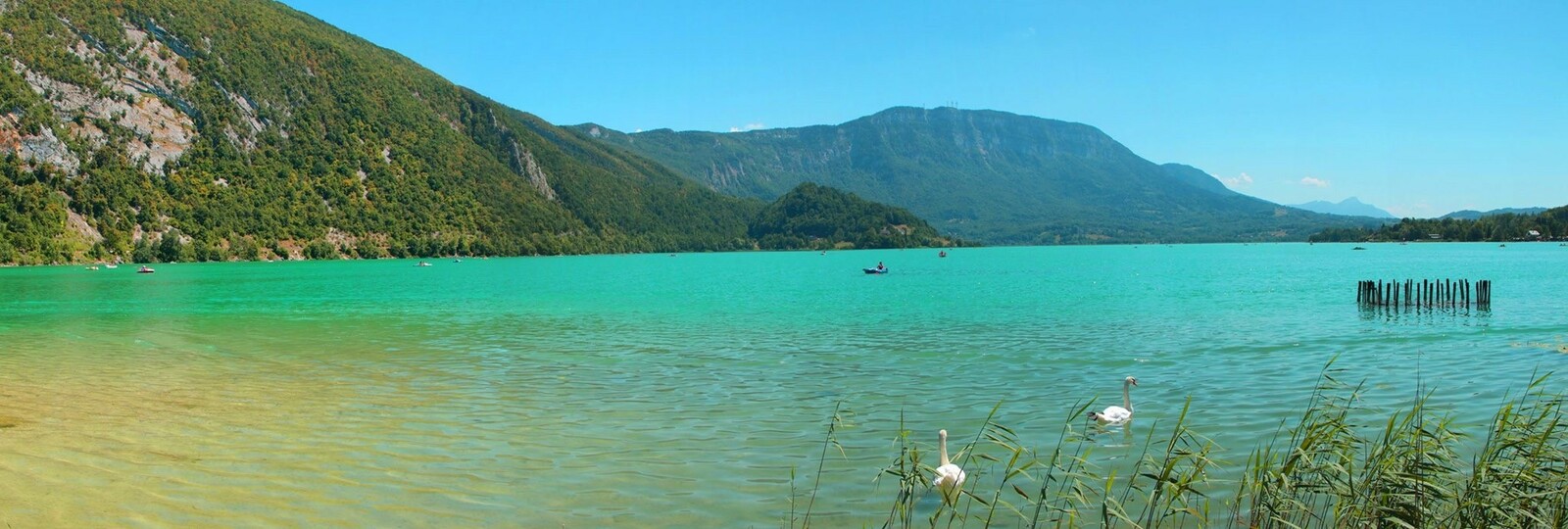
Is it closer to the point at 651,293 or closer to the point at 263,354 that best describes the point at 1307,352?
the point at 263,354

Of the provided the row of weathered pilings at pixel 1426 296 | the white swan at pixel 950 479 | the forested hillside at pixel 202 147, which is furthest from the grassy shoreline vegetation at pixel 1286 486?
the forested hillside at pixel 202 147

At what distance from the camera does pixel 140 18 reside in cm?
15362

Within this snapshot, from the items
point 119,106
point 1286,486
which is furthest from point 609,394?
point 119,106

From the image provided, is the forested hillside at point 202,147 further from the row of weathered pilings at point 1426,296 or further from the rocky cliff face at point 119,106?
the row of weathered pilings at point 1426,296

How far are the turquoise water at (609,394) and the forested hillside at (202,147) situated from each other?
324 ft

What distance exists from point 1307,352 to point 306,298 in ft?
155

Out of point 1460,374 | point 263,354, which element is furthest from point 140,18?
point 1460,374

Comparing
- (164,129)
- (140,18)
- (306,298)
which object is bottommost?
(306,298)

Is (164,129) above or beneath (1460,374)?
above

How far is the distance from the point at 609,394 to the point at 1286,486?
12230 mm

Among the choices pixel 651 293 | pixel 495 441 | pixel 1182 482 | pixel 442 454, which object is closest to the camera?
pixel 1182 482

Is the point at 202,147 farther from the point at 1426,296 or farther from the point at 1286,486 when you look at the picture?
the point at 1286,486

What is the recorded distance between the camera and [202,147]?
493 ft

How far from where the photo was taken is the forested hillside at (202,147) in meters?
120
